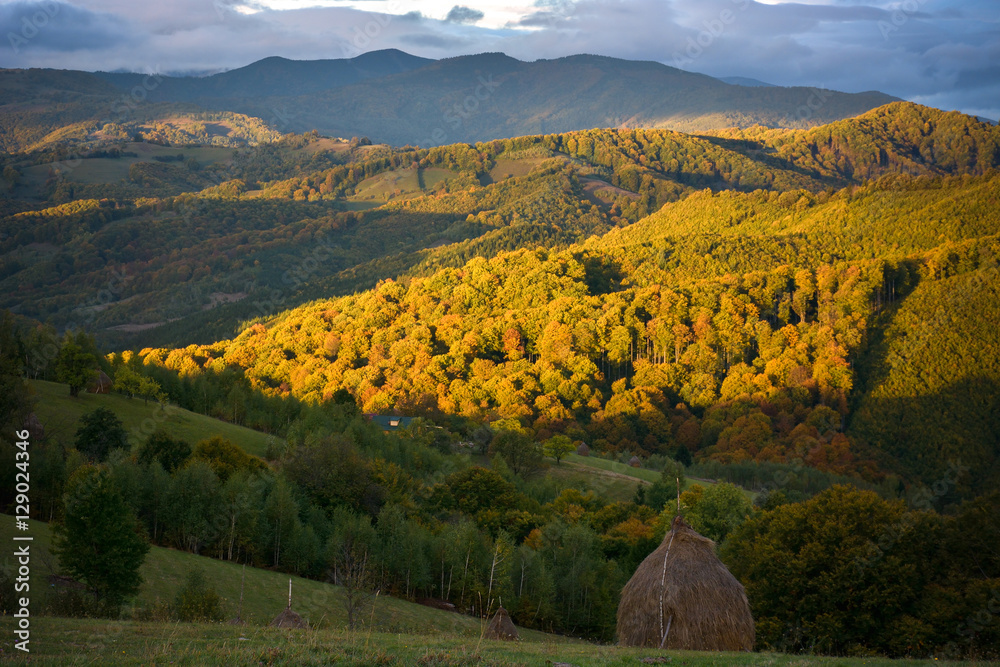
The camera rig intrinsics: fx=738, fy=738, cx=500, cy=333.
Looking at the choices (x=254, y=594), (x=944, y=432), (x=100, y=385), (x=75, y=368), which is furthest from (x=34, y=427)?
(x=944, y=432)

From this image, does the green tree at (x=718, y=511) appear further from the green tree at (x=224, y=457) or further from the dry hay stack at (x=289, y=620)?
the dry hay stack at (x=289, y=620)

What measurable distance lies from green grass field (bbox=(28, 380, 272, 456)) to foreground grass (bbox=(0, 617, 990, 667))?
3217 cm

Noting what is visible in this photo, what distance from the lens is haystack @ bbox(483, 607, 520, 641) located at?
92.6 ft

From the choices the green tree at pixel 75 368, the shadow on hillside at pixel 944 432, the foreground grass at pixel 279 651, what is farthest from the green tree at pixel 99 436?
the shadow on hillside at pixel 944 432

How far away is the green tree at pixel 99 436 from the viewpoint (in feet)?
140

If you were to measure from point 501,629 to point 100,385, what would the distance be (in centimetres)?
3949

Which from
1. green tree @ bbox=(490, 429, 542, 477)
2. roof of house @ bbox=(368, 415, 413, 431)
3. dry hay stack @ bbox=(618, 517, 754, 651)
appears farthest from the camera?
roof of house @ bbox=(368, 415, 413, 431)

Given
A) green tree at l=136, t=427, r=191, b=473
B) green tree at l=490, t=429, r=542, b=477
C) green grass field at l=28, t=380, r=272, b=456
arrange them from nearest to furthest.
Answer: green tree at l=136, t=427, r=191, b=473 → green grass field at l=28, t=380, r=272, b=456 → green tree at l=490, t=429, r=542, b=477

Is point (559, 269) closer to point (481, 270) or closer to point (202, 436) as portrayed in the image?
point (481, 270)

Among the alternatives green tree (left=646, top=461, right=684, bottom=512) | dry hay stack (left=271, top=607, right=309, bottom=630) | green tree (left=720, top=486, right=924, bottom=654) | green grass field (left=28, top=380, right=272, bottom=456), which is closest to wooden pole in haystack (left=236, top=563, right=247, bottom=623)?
dry hay stack (left=271, top=607, right=309, bottom=630)

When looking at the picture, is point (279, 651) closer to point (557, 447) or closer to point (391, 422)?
point (557, 447)

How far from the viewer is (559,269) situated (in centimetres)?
16425

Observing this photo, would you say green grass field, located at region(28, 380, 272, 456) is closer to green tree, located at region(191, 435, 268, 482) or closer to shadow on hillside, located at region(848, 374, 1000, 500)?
green tree, located at region(191, 435, 268, 482)

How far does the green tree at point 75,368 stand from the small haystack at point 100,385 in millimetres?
Result: 517
